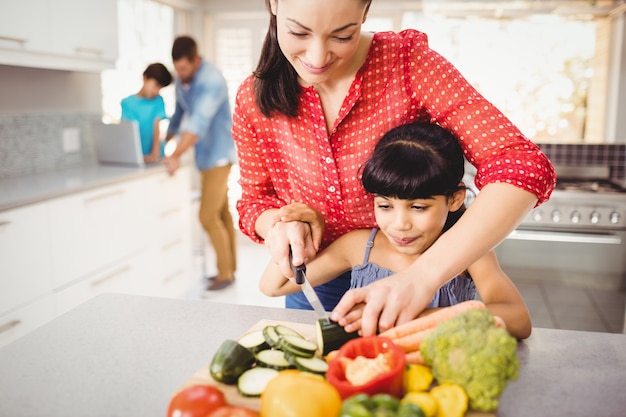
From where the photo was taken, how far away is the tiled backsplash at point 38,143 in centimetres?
284

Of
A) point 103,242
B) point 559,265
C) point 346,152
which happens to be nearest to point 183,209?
point 103,242

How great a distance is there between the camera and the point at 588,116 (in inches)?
168

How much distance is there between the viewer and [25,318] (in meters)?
2.29

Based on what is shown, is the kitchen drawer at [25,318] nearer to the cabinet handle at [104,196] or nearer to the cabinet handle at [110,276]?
the cabinet handle at [110,276]

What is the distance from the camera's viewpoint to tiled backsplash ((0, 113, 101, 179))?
2838 mm

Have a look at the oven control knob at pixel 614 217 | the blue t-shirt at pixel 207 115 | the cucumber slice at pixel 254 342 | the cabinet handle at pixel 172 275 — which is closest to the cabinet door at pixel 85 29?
the blue t-shirt at pixel 207 115

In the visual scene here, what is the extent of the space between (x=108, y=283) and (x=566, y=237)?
2347 mm

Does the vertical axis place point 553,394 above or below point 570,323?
above

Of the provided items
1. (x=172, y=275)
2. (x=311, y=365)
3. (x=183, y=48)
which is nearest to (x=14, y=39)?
(x=183, y=48)

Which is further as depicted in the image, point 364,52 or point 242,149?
point 242,149

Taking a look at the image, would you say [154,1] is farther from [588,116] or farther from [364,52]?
[364,52]

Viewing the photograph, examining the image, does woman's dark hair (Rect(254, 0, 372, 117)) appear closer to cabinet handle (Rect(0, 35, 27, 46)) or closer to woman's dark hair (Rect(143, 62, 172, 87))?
cabinet handle (Rect(0, 35, 27, 46))

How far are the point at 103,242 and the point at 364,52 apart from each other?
2005mm

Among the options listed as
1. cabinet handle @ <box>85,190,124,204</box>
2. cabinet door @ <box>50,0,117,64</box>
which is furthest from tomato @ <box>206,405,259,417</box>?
cabinet door @ <box>50,0,117,64</box>
